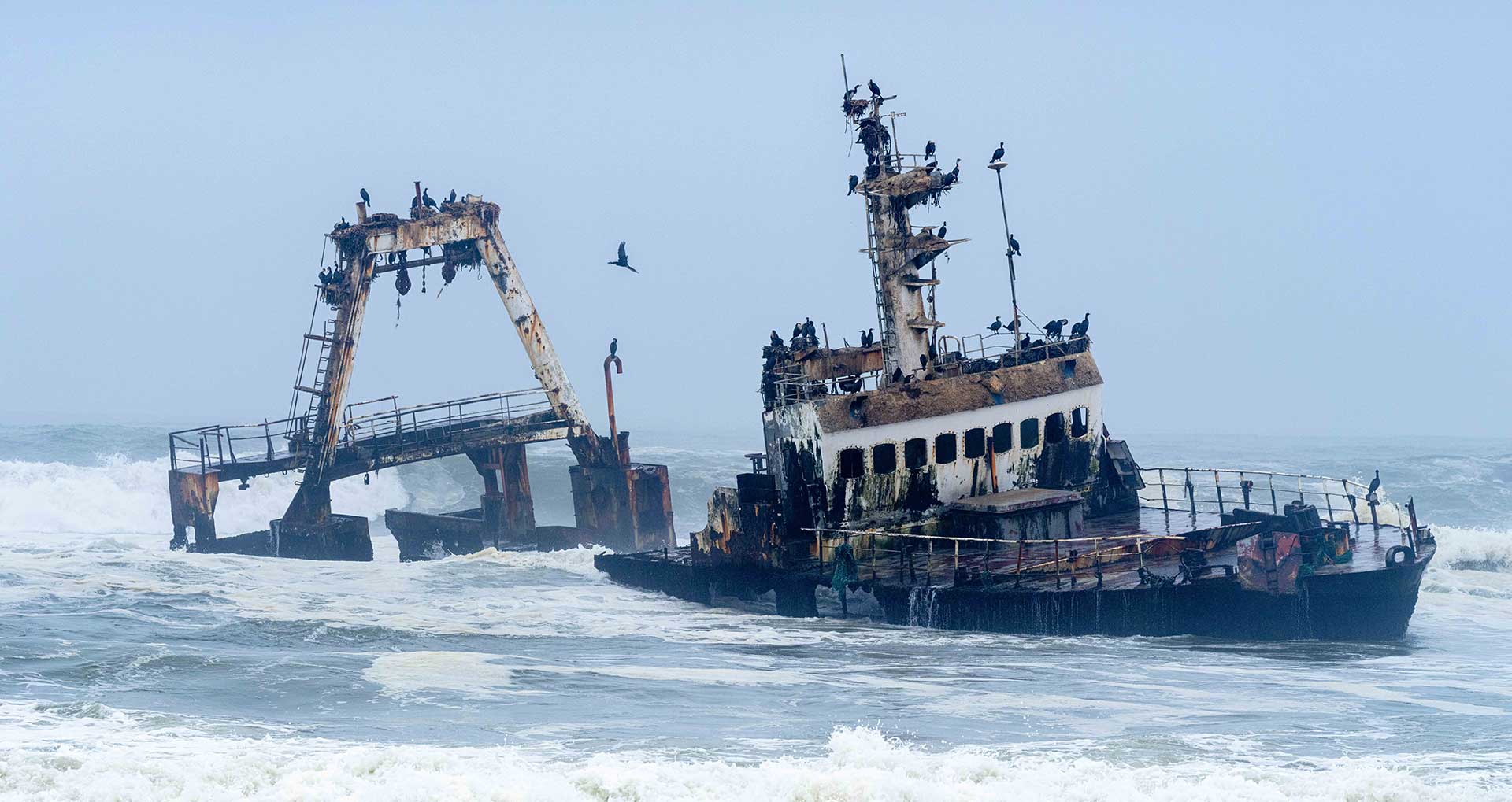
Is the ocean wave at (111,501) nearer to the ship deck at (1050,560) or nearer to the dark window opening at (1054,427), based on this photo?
the ship deck at (1050,560)

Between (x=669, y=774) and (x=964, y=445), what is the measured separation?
13.3 metres

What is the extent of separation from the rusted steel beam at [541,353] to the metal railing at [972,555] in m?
13.4

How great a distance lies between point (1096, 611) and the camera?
23547 millimetres

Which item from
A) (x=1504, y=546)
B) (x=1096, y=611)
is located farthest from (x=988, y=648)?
(x=1504, y=546)

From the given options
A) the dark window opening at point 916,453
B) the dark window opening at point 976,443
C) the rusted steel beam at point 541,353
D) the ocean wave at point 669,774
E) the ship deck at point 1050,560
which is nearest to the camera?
the ocean wave at point 669,774

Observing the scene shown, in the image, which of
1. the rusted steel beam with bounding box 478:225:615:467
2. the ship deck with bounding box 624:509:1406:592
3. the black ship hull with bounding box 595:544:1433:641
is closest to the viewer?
the black ship hull with bounding box 595:544:1433:641

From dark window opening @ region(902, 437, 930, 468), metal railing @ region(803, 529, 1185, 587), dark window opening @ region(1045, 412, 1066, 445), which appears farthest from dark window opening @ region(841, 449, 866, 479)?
dark window opening @ region(1045, 412, 1066, 445)

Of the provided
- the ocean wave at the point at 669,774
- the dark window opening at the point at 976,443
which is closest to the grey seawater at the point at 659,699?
the ocean wave at the point at 669,774

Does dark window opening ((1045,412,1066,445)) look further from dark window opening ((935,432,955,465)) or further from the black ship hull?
the black ship hull

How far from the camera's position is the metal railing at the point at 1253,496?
94.1 feet

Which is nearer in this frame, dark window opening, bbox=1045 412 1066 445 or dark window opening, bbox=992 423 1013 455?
dark window opening, bbox=992 423 1013 455

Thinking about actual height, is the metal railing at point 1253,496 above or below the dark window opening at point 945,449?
below

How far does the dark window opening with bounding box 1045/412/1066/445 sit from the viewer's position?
2877cm

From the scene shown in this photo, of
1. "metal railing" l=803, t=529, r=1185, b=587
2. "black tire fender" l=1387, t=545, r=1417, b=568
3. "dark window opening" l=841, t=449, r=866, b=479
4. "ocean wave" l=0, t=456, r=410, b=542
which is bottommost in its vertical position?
"black tire fender" l=1387, t=545, r=1417, b=568
